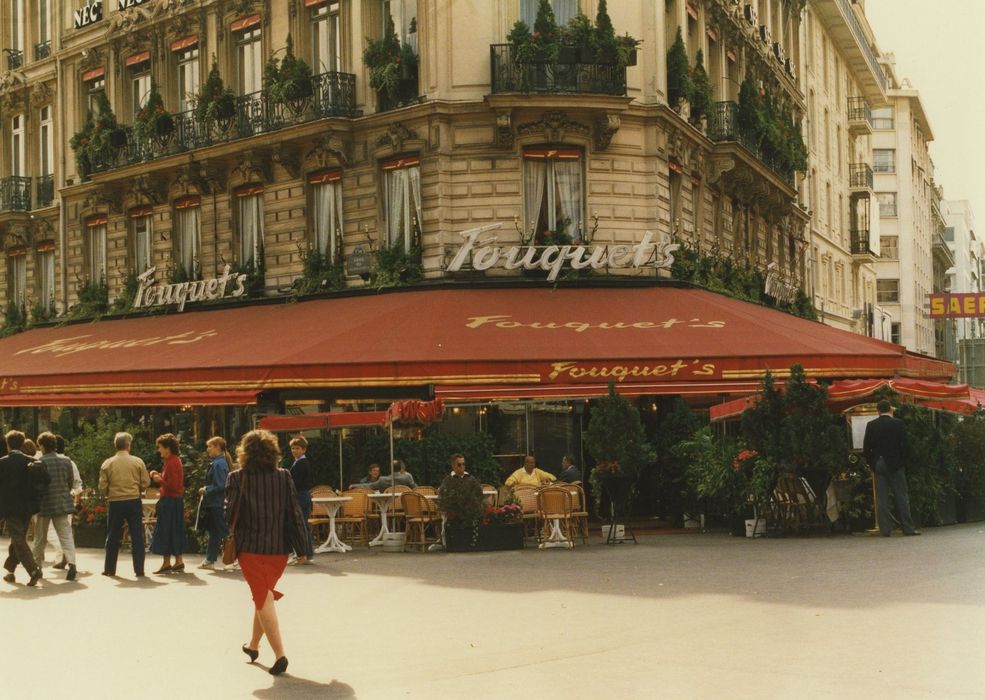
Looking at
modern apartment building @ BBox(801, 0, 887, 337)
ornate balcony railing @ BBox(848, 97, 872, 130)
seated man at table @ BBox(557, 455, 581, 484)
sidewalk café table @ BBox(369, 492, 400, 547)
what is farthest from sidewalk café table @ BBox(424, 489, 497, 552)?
ornate balcony railing @ BBox(848, 97, 872, 130)

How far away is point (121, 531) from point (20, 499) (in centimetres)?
135

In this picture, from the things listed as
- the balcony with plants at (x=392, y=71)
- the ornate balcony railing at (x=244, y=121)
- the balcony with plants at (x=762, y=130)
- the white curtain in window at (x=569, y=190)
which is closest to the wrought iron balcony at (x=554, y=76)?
the white curtain in window at (x=569, y=190)

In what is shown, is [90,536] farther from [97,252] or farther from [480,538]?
A: [97,252]

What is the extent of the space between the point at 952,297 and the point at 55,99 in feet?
111

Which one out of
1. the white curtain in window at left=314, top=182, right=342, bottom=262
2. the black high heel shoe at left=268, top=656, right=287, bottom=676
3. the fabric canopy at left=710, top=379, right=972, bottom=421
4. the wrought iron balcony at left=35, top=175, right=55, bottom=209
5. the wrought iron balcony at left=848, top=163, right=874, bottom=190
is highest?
the wrought iron balcony at left=848, top=163, right=874, bottom=190

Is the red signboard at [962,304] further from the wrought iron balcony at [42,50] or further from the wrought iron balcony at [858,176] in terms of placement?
the wrought iron balcony at [42,50]

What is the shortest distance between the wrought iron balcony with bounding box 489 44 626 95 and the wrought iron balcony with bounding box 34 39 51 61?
16295 mm

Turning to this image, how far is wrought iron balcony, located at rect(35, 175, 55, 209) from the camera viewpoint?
35181 millimetres

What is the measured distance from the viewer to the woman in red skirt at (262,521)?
9.83 metres

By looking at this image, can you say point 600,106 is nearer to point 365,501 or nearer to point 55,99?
point 365,501

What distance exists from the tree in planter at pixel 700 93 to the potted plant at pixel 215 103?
9400 mm

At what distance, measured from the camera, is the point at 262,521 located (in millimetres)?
9891

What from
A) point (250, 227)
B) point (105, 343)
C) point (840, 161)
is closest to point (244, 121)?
point (250, 227)

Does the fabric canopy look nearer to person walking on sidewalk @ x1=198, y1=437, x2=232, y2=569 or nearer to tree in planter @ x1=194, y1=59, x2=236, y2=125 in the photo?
person walking on sidewalk @ x1=198, y1=437, x2=232, y2=569
